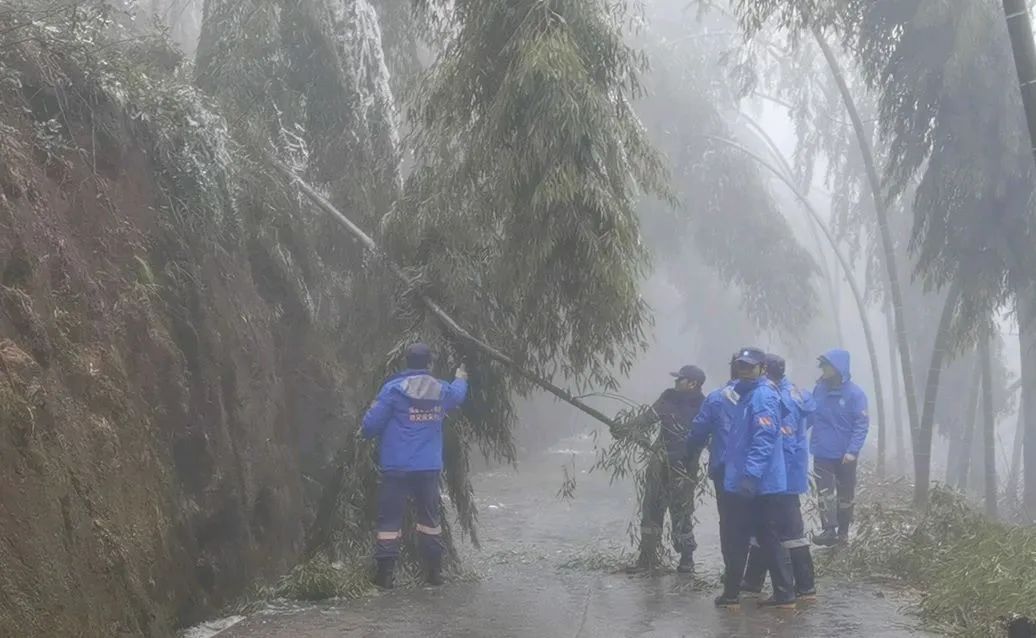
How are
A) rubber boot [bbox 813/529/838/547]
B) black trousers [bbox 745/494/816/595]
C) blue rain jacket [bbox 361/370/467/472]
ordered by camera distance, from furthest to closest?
rubber boot [bbox 813/529/838/547] < blue rain jacket [bbox 361/370/467/472] < black trousers [bbox 745/494/816/595]

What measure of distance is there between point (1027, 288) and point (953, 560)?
15.0ft

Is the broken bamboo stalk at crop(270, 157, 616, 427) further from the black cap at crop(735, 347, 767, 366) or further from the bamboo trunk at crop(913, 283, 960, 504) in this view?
the bamboo trunk at crop(913, 283, 960, 504)

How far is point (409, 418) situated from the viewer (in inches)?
298

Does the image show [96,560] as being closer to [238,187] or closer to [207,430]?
[207,430]

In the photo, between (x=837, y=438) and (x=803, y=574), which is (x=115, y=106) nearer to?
(x=803, y=574)

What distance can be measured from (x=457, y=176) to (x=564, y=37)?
1.41 meters

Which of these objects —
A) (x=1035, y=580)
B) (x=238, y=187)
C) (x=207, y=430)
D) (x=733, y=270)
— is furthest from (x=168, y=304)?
(x=733, y=270)

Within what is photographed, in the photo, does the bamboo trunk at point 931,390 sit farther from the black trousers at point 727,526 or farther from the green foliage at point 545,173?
the green foliage at point 545,173

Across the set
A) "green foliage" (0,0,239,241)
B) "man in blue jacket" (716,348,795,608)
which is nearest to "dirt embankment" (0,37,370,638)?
"green foliage" (0,0,239,241)

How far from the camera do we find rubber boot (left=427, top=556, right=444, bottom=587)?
26.0 feet

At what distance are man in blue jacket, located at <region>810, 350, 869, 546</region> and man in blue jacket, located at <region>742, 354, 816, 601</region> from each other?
2018mm

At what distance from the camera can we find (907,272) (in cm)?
2266

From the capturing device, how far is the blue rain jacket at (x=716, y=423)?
283 inches

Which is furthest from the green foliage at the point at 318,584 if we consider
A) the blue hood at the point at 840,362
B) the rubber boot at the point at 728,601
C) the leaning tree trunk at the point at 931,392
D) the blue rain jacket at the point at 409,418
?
the leaning tree trunk at the point at 931,392
